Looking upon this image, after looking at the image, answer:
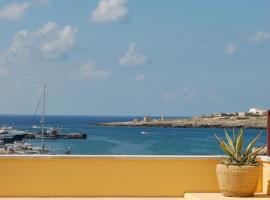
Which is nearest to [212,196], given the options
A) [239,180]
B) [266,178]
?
[239,180]

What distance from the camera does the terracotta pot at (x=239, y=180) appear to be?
909 cm

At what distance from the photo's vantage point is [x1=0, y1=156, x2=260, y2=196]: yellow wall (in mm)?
9469

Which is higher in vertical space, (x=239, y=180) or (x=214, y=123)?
(x=214, y=123)

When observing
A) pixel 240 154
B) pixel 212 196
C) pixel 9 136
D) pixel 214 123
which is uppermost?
pixel 214 123

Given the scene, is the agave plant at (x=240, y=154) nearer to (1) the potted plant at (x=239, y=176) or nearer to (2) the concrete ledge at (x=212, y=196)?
(1) the potted plant at (x=239, y=176)

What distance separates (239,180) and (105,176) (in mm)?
1875

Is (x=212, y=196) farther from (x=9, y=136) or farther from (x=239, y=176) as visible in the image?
(x=9, y=136)

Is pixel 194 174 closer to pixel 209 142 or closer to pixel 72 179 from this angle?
pixel 72 179

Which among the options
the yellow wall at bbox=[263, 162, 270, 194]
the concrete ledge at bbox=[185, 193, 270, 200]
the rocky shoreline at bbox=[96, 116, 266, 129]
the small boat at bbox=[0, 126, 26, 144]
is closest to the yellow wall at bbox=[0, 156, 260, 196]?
the concrete ledge at bbox=[185, 193, 270, 200]

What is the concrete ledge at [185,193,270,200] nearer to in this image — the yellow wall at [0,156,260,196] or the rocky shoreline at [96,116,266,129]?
the yellow wall at [0,156,260,196]

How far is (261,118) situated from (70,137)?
44598 mm

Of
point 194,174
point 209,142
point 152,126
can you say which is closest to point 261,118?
point 152,126

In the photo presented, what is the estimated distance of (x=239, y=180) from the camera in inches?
358

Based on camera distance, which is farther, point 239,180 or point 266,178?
point 266,178
